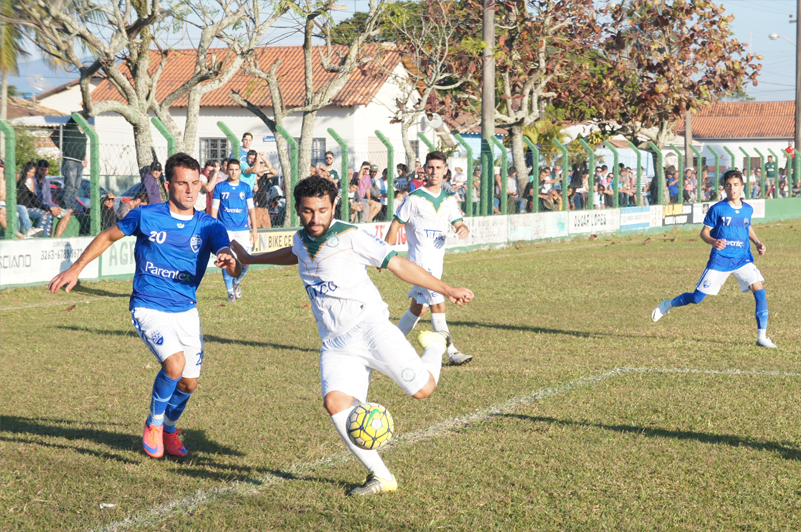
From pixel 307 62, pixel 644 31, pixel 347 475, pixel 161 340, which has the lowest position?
pixel 347 475

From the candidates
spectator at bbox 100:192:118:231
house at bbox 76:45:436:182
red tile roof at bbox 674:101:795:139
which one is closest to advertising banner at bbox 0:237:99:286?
spectator at bbox 100:192:118:231

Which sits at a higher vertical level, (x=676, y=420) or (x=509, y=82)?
(x=509, y=82)

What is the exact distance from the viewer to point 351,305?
16.4 ft

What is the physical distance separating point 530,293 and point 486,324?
321 cm

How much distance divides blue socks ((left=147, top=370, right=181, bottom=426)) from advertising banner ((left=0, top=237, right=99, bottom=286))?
9.32 meters

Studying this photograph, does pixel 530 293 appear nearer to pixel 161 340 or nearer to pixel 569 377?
pixel 569 377

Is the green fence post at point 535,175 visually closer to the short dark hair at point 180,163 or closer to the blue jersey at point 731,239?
the blue jersey at point 731,239

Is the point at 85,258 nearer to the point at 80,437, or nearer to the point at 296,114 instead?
the point at 80,437

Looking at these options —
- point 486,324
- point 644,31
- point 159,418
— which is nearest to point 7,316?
point 486,324

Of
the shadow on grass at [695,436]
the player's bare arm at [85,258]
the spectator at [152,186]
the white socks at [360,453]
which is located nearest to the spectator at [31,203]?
the spectator at [152,186]

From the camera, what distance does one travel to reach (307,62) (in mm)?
23750

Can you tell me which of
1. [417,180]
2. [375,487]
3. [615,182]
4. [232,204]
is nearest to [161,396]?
[375,487]

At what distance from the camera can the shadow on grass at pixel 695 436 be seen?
18.7ft

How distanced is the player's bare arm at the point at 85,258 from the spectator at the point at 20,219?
9522 mm
